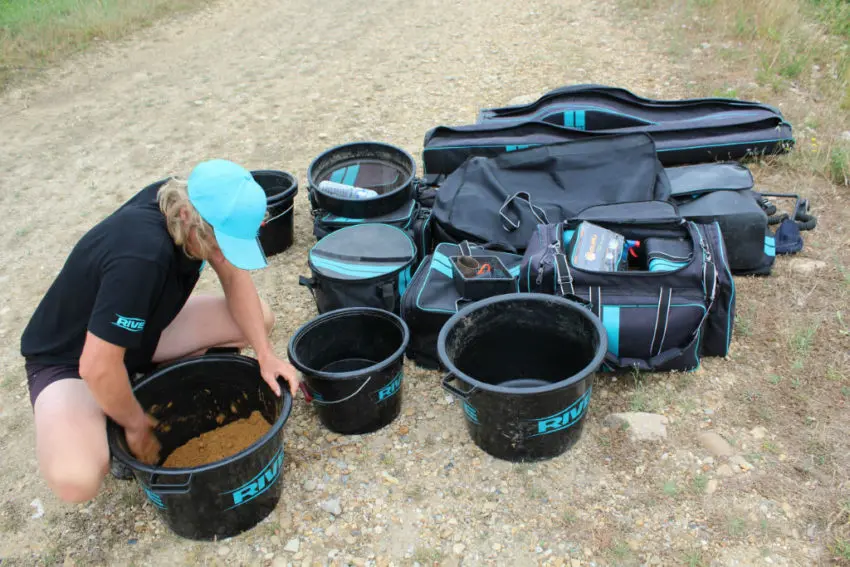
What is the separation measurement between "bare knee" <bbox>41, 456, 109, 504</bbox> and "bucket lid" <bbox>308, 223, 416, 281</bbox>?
1335mm

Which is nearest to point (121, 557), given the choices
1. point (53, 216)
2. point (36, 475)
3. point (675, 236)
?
point (36, 475)

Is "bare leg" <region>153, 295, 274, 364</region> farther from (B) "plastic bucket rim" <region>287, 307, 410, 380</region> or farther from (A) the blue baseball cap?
(A) the blue baseball cap

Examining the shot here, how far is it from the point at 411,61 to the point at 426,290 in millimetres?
4931

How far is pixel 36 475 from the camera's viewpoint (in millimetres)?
2883

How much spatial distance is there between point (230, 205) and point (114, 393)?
78cm

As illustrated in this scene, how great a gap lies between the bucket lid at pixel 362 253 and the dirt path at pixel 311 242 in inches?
19.9

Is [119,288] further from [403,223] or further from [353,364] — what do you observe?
[403,223]

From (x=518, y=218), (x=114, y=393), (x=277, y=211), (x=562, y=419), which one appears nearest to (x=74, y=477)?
(x=114, y=393)

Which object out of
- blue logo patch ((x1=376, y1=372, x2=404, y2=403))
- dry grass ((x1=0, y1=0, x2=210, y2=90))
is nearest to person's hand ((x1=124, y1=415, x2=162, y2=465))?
blue logo patch ((x1=376, y1=372, x2=404, y2=403))

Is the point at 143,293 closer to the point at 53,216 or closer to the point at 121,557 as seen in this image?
the point at 121,557

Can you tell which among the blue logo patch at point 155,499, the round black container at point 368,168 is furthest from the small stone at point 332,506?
the round black container at point 368,168

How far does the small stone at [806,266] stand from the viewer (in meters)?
3.76

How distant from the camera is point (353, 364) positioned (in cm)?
331

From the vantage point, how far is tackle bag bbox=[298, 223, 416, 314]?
10.9 feet
